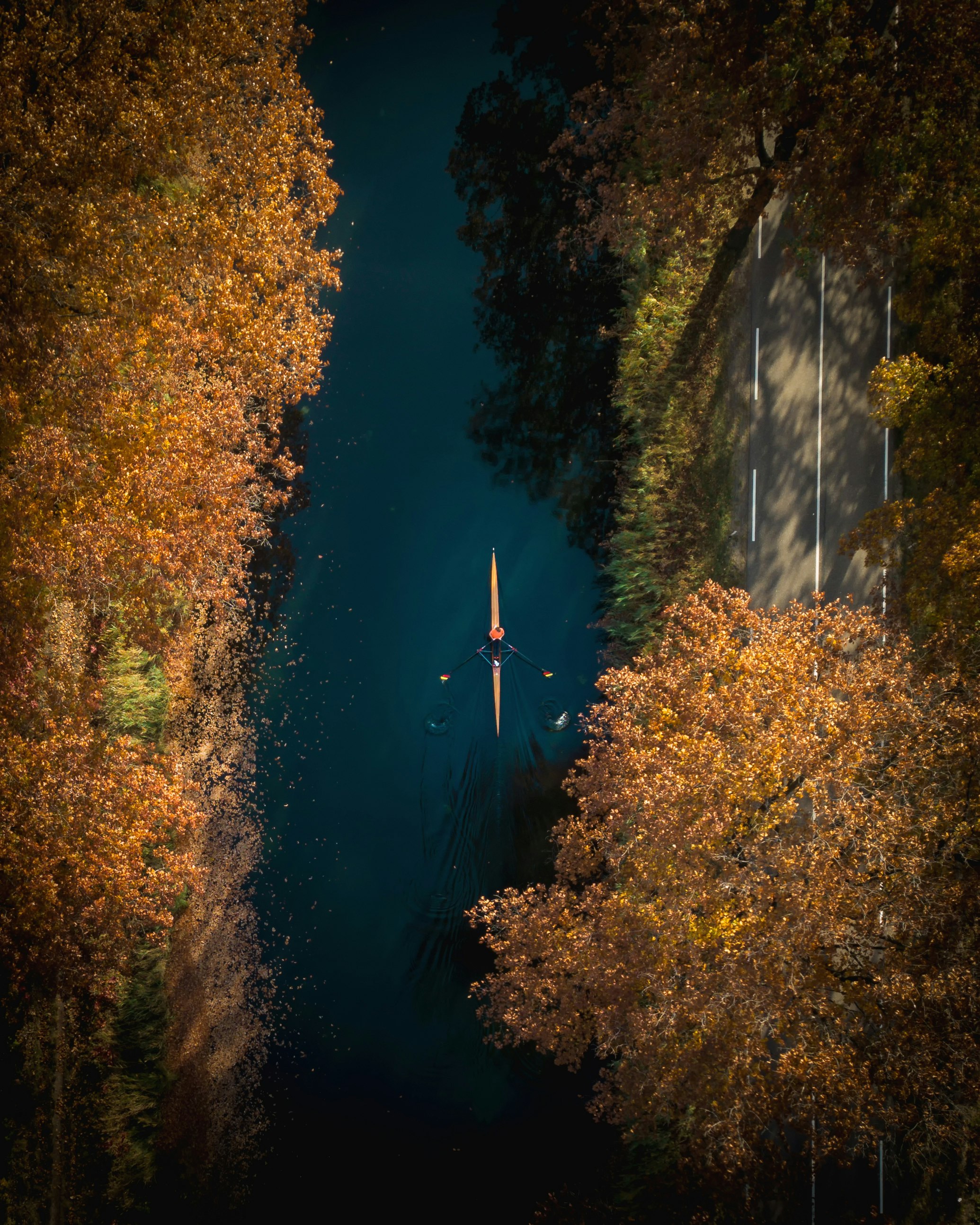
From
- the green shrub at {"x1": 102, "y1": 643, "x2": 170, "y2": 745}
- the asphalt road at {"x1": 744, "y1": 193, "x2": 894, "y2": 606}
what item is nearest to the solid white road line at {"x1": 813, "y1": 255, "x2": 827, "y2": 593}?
the asphalt road at {"x1": 744, "y1": 193, "x2": 894, "y2": 606}

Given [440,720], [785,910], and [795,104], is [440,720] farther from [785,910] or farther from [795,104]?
[795,104]

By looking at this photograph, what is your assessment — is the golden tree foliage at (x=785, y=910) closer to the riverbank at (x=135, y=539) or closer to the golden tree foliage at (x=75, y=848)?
the golden tree foliage at (x=75, y=848)

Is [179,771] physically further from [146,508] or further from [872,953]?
[872,953]

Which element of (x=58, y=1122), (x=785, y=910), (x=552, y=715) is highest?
(x=552, y=715)

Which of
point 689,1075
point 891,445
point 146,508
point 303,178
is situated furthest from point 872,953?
point 303,178

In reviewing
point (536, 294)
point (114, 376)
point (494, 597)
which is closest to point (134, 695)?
point (114, 376)

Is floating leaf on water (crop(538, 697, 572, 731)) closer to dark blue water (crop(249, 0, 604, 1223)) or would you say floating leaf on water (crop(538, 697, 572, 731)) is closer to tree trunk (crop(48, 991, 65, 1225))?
dark blue water (crop(249, 0, 604, 1223))
